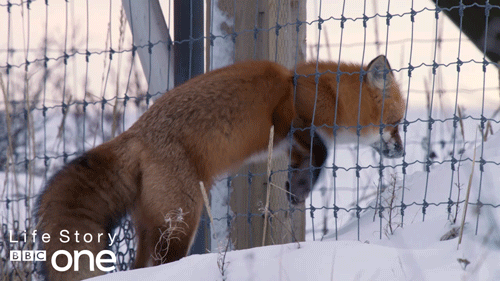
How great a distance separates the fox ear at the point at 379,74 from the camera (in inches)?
150

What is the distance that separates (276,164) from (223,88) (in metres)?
0.88

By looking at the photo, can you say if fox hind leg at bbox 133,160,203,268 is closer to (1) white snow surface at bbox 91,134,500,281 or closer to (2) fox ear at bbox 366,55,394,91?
(1) white snow surface at bbox 91,134,500,281

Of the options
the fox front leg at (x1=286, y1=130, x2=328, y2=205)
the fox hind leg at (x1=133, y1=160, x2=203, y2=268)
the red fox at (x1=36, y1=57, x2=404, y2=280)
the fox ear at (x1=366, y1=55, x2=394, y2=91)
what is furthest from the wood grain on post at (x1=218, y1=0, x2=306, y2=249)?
the fox hind leg at (x1=133, y1=160, x2=203, y2=268)

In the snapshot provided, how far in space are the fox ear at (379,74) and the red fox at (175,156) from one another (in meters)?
0.02

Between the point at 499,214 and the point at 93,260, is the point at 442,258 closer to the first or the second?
the point at 499,214

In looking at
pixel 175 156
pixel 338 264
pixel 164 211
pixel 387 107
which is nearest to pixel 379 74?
pixel 387 107

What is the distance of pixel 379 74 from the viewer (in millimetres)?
4105

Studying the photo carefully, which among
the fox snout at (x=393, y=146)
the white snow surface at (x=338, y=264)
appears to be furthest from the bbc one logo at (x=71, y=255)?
the fox snout at (x=393, y=146)

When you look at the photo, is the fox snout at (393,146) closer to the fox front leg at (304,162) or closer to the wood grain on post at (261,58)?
the fox front leg at (304,162)

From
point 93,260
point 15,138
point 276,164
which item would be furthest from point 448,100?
point 15,138

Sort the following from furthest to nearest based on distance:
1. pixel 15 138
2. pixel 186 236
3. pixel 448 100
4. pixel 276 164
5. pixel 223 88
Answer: pixel 15 138 < pixel 276 164 < pixel 448 100 < pixel 223 88 < pixel 186 236

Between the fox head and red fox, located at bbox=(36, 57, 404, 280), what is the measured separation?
29 cm

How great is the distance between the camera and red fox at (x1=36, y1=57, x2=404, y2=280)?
125 inches

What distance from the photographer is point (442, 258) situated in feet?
Answer: 7.64
